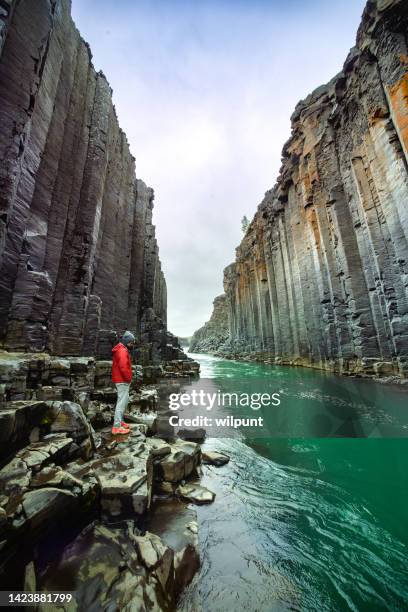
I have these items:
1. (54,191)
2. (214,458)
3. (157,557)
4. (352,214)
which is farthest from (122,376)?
(352,214)

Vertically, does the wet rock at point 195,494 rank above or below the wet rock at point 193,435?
below

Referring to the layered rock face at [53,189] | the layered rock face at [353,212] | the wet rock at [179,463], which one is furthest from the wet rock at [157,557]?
the layered rock face at [353,212]

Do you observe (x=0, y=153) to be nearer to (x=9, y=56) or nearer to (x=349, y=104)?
(x=9, y=56)

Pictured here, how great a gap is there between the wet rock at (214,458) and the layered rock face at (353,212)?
13314 millimetres

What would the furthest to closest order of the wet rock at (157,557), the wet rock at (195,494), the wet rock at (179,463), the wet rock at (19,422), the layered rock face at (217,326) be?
the layered rock face at (217,326), the wet rock at (179,463), the wet rock at (195,494), the wet rock at (19,422), the wet rock at (157,557)

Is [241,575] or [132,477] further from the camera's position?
[132,477]

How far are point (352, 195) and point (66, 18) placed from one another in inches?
752

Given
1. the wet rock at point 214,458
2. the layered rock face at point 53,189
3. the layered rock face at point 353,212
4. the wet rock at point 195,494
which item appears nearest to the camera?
the wet rock at point 195,494

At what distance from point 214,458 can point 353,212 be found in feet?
64.7

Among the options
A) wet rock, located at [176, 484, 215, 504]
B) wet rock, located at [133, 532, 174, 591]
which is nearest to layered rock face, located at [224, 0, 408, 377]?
wet rock, located at [176, 484, 215, 504]

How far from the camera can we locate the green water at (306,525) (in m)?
2.31

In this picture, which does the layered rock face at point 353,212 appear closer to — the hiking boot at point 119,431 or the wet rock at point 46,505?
the hiking boot at point 119,431

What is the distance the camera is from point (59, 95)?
9.95 metres

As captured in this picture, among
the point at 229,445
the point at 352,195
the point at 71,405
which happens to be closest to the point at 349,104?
the point at 352,195
